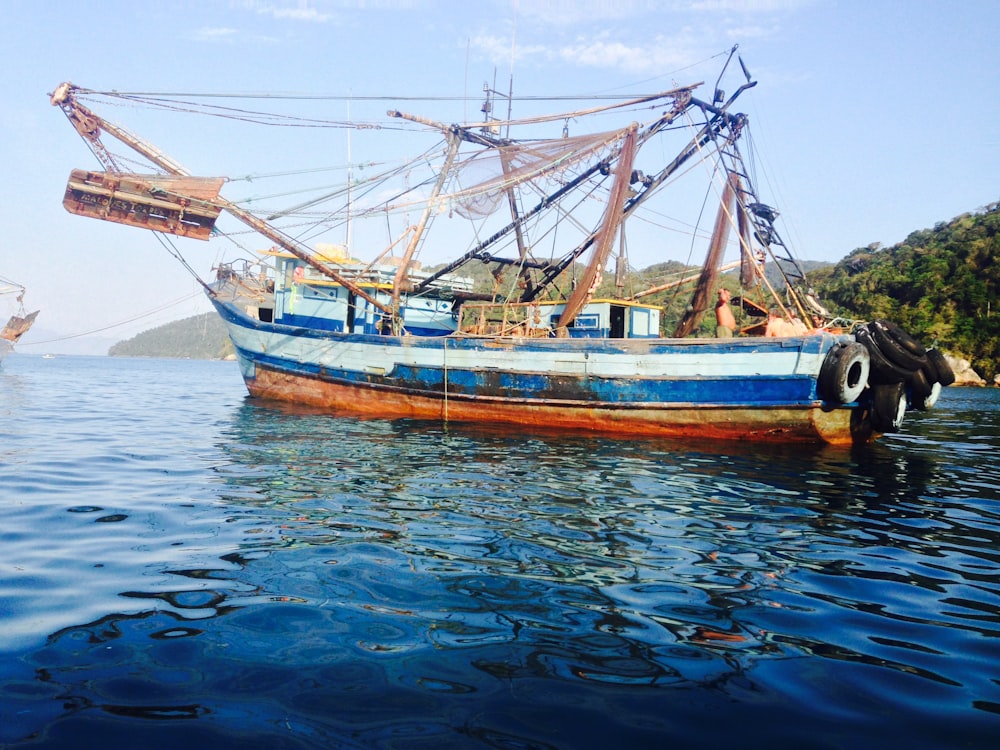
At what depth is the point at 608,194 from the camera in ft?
47.0

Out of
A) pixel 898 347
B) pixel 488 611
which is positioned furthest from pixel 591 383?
pixel 488 611

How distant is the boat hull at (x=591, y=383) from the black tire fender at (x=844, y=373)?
17cm

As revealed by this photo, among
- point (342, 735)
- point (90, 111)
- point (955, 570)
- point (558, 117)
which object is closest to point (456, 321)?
point (558, 117)

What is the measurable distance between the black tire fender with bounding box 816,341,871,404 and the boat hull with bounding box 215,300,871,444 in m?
0.17

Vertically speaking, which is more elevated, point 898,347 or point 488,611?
point 898,347

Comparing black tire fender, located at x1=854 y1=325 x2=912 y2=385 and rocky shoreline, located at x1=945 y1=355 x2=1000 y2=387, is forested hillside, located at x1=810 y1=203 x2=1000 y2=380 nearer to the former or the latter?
rocky shoreline, located at x1=945 y1=355 x2=1000 y2=387

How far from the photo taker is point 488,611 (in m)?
3.65

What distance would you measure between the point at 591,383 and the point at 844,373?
4.93m

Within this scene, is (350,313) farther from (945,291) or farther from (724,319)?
(945,291)

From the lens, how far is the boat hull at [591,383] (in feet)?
38.8

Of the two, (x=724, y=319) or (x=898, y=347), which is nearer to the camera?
(x=898, y=347)

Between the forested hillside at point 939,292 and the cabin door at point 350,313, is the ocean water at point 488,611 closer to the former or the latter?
the cabin door at point 350,313

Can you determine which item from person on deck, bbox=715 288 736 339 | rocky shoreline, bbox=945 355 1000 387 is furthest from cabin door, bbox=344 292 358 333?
rocky shoreline, bbox=945 355 1000 387

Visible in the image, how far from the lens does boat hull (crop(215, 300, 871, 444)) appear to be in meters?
11.8
